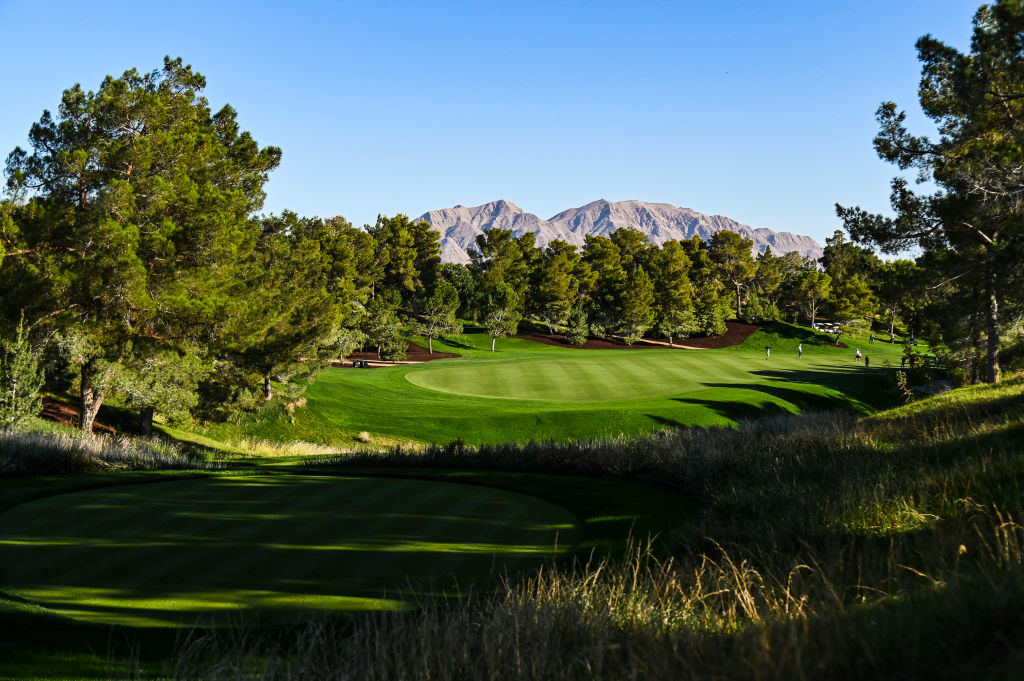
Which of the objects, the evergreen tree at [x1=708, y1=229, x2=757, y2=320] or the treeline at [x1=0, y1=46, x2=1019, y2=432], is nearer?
the treeline at [x1=0, y1=46, x2=1019, y2=432]

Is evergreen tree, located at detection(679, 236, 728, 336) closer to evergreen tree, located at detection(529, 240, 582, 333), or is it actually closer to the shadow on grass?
the shadow on grass

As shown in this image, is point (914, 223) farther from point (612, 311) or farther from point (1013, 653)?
point (612, 311)

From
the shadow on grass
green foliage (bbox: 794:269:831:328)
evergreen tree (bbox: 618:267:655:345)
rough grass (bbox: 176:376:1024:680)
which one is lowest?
rough grass (bbox: 176:376:1024:680)

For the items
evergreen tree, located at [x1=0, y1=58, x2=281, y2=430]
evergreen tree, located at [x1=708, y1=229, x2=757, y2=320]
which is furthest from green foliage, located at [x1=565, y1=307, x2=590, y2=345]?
evergreen tree, located at [x1=0, y1=58, x2=281, y2=430]

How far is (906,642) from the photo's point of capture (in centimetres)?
297

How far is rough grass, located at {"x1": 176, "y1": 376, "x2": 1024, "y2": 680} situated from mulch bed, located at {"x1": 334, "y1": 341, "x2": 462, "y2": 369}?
48.6m

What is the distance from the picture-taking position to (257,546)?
736 cm

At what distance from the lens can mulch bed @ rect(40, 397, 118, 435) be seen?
24302 millimetres

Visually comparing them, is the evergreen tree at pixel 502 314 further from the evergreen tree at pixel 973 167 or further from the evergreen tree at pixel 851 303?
the evergreen tree at pixel 973 167

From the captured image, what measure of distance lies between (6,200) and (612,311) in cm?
6265

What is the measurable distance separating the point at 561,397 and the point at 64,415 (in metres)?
22.0

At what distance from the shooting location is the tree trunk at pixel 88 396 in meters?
22.2

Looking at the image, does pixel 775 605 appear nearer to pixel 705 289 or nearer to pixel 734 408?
pixel 734 408

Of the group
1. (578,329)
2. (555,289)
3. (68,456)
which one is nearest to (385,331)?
(578,329)
